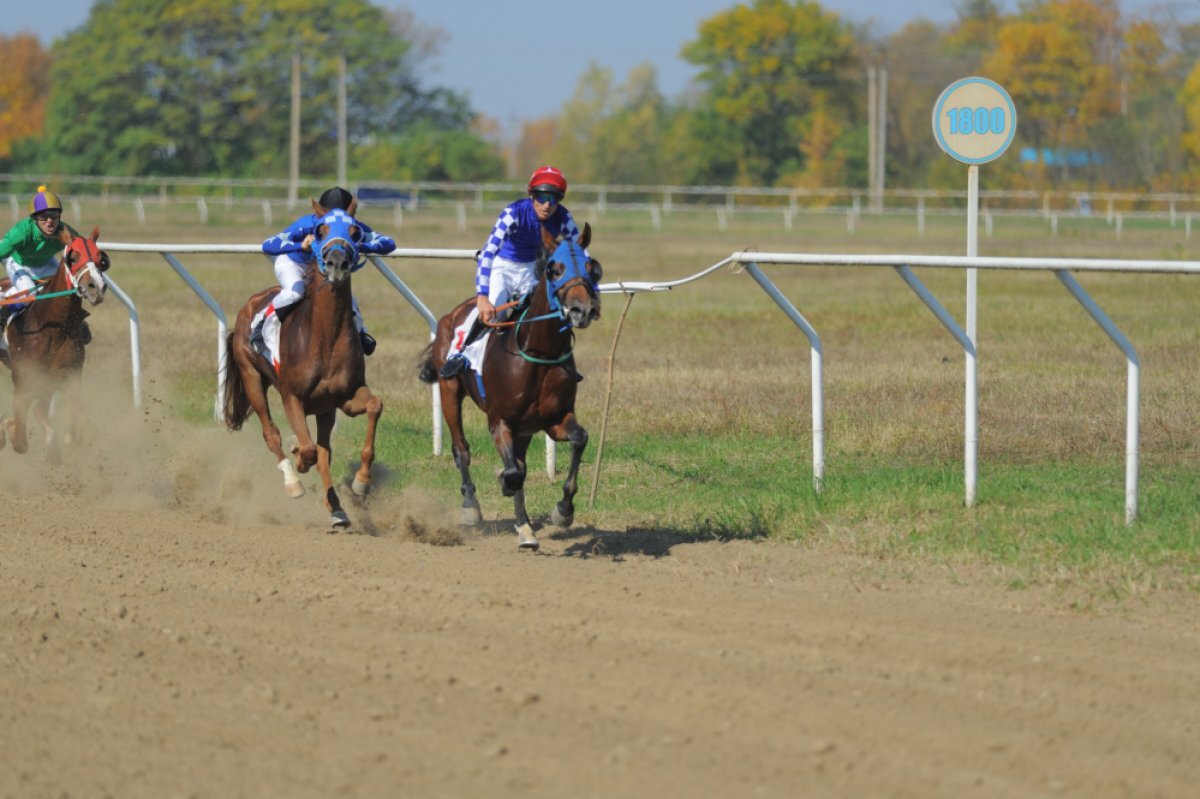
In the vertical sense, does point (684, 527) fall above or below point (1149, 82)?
below

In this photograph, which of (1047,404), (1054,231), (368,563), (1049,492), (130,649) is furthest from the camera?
(1054,231)

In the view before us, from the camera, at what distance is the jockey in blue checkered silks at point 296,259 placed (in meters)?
9.43

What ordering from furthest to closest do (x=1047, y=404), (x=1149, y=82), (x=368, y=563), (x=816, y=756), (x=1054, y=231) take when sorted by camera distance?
(x=1149, y=82), (x=1054, y=231), (x=1047, y=404), (x=368, y=563), (x=816, y=756)

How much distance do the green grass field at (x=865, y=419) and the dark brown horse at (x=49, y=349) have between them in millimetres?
1368

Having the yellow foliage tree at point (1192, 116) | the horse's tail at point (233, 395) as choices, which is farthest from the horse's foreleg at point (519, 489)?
the yellow foliage tree at point (1192, 116)

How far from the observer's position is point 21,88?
3162 inches

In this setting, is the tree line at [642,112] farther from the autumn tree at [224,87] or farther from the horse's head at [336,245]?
the horse's head at [336,245]

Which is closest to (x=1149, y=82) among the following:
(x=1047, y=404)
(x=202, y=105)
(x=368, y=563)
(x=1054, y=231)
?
(x=1054, y=231)

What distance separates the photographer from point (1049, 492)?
915cm

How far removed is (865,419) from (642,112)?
6823 cm

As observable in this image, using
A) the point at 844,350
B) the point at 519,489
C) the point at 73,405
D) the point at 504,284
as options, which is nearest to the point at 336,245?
the point at 504,284

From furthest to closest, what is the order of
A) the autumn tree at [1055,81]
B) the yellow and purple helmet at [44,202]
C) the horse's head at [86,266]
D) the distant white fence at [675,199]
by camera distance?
the autumn tree at [1055,81] → the distant white fence at [675,199] → the yellow and purple helmet at [44,202] → the horse's head at [86,266]

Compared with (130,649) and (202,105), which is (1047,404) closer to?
(130,649)

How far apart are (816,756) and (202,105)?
6980 cm
